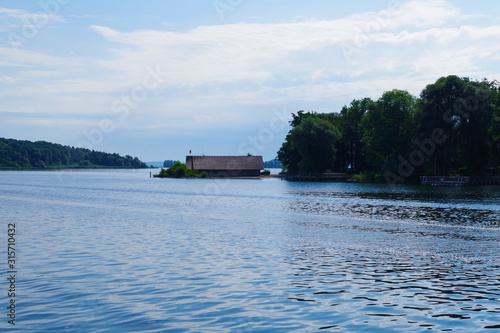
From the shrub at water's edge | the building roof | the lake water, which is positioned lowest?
the lake water

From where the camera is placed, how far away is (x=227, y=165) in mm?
132000

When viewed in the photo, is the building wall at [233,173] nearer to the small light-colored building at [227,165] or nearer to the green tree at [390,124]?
the small light-colored building at [227,165]

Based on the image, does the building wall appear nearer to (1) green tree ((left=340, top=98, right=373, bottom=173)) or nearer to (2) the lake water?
(1) green tree ((left=340, top=98, right=373, bottom=173))

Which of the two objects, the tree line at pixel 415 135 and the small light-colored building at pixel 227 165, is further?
the small light-colored building at pixel 227 165

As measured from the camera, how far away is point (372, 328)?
10148 mm

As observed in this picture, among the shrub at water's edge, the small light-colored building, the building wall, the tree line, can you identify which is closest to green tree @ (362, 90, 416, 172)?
the tree line

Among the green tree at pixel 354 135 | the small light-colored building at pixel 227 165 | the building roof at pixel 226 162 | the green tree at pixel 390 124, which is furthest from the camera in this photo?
the building roof at pixel 226 162

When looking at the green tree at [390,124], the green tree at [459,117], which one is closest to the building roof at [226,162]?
the green tree at [390,124]

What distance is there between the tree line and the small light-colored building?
14.3m

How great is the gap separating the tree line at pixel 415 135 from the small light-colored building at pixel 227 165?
46.8 ft

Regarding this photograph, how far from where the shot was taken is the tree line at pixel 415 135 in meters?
79.2

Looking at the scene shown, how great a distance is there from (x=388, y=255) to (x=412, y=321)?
8.76 m

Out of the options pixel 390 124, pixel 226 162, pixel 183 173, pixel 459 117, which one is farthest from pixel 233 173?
pixel 459 117

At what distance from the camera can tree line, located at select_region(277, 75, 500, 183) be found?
79.2m
